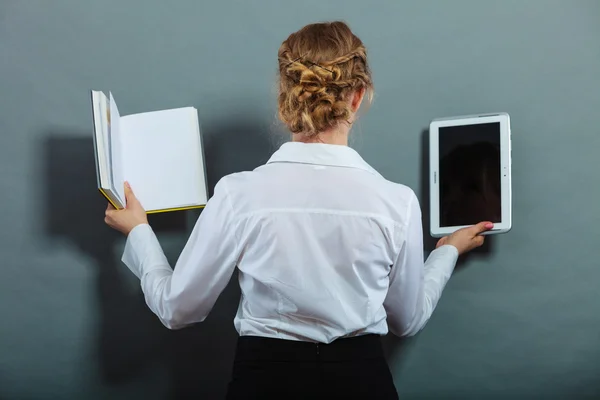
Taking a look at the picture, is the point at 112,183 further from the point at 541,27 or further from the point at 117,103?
the point at 541,27

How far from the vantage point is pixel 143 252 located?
1.14 m

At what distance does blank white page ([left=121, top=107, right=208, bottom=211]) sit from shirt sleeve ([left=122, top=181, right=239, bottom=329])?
221 millimetres

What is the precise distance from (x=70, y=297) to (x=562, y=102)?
1031mm

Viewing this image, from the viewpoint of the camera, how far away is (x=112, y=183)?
1.17m

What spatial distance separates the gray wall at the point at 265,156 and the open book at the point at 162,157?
0.30ft

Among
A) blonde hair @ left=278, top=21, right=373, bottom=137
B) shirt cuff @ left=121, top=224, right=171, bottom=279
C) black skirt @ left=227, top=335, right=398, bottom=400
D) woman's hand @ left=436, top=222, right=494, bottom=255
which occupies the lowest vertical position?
black skirt @ left=227, top=335, right=398, bottom=400

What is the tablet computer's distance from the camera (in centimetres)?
134

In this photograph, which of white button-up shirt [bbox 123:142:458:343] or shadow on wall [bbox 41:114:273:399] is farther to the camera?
shadow on wall [bbox 41:114:273:399]

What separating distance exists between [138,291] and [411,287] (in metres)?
0.60

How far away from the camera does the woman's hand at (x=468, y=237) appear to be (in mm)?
1328

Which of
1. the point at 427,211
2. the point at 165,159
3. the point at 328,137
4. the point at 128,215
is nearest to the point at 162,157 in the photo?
the point at 165,159

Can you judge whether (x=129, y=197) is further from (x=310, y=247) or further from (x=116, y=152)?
(x=310, y=247)

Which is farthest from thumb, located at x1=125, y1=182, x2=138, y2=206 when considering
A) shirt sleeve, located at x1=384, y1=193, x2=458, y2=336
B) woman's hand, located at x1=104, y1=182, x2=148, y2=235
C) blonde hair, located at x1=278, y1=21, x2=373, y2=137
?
shirt sleeve, located at x1=384, y1=193, x2=458, y2=336

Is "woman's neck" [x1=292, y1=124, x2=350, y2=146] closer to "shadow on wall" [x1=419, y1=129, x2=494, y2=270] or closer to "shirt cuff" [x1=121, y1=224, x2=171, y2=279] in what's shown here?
"shirt cuff" [x1=121, y1=224, x2=171, y2=279]
